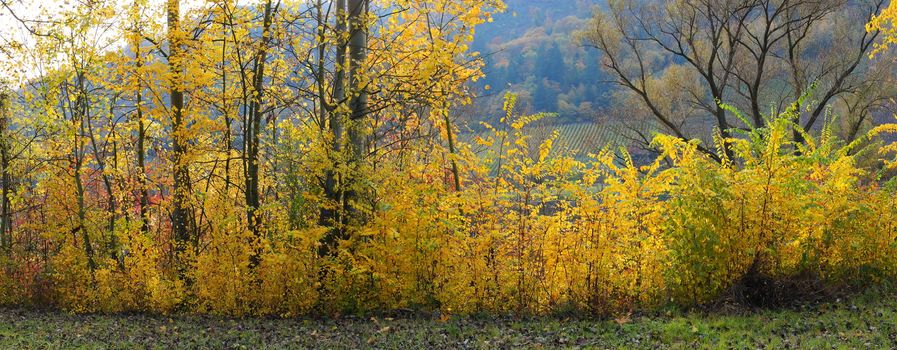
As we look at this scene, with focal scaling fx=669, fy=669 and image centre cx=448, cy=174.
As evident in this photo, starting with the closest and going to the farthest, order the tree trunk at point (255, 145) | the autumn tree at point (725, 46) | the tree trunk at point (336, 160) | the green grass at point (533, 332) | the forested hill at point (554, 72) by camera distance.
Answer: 1. the green grass at point (533, 332)
2. the tree trunk at point (336, 160)
3. the tree trunk at point (255, 145)
4. the autumn tree at point (725, 46)
5. the forested hill at point (554, 72)

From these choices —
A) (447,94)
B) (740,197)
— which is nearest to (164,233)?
(447,94)

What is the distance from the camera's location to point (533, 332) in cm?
579

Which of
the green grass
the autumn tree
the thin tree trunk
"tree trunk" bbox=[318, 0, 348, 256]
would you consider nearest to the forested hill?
the autumn tree

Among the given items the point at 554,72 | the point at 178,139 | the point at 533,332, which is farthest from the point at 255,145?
the point at 554,72

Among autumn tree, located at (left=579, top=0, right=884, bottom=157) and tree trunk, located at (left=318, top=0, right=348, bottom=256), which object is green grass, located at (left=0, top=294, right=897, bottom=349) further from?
autumn tree, located at (left=579, top=0, right=884, bottom=157)

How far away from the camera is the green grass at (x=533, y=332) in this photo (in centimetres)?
508

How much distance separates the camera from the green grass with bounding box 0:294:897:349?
5.08 m

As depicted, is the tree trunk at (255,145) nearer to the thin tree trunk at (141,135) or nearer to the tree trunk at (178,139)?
the tree trunk at (178,139)

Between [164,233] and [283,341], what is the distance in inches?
286

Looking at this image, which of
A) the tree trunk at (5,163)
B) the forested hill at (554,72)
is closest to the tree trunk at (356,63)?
→ the tree trunk at (5,163)

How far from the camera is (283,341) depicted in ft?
19.0

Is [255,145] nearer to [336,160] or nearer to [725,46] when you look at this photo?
[336,160]

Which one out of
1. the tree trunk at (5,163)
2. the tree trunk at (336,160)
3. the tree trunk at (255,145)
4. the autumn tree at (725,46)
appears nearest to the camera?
the tree trunk at (336,160)

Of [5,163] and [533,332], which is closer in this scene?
[533,332]
